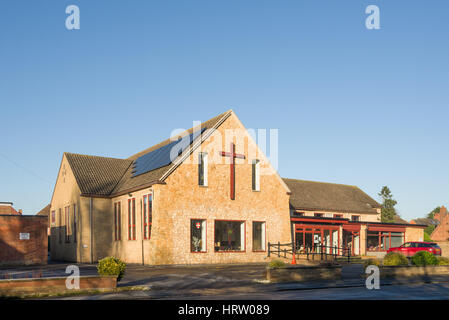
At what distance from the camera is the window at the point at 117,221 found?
3650cm

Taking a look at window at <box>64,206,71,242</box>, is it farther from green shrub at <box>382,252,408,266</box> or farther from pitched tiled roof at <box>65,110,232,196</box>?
green shrub at <box>382,252,408,266</box>

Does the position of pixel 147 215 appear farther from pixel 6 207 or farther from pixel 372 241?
pixel 6 207

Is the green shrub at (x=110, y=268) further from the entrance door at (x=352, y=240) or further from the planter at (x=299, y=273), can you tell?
the entrance door at (x=352, y=240)

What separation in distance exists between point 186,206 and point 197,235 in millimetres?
2201

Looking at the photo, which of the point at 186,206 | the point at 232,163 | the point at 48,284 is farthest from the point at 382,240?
the point at 48,284

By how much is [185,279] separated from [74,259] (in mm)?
19943

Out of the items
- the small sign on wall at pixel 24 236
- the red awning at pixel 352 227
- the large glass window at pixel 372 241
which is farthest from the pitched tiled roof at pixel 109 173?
the large glass window at pixel 372 241

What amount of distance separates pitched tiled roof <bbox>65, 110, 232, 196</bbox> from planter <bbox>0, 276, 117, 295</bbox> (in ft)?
50.8

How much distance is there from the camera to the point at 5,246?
114ft

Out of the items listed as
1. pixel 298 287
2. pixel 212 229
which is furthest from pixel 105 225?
pixel 298 287

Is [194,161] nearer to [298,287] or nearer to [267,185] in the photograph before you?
[267,185]

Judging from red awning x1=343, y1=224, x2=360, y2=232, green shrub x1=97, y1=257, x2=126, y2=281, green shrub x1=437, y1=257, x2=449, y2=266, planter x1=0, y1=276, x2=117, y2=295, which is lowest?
red awning x1=343, y1=224, x2=360, y2=232

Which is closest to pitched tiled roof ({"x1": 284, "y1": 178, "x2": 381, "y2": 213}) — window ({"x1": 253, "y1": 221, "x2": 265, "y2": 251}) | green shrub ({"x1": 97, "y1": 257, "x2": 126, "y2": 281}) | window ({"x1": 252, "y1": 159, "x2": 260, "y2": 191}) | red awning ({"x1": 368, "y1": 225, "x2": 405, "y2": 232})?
red awning ({"x1": 368, "y1": 225, "x2": 405, "y2": 232})

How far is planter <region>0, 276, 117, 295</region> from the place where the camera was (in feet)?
50.6
